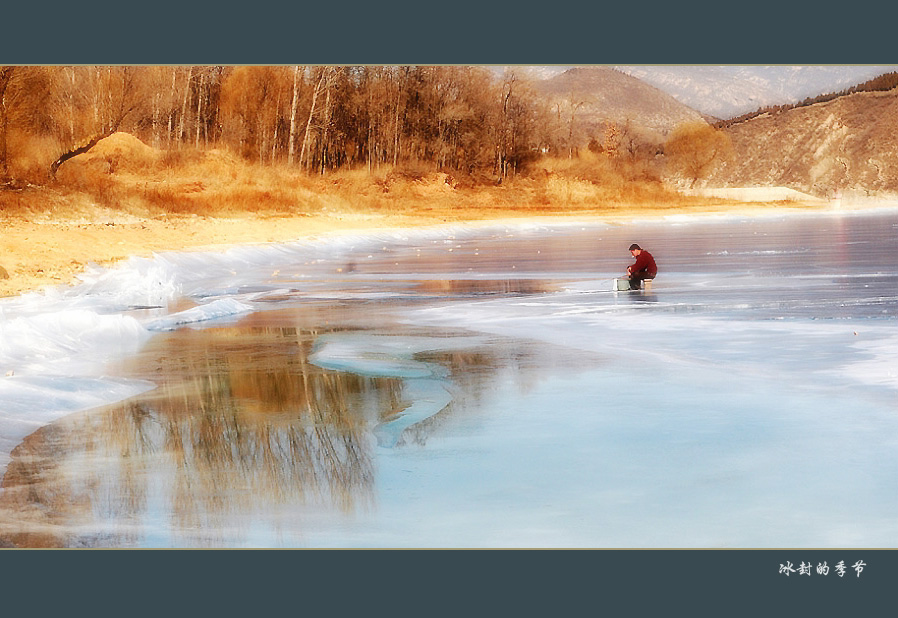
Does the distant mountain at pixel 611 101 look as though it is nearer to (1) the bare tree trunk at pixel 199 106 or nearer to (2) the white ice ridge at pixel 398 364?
(2) the white ice ridge at pixel 398 364

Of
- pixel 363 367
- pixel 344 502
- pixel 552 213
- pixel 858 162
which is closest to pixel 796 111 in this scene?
pixel 858 162

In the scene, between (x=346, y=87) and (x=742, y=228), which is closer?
(x=346, y=87)

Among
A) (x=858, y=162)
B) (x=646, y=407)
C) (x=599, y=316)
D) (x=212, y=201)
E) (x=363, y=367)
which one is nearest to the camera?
(x=646, y=407)

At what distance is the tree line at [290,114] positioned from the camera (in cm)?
1184

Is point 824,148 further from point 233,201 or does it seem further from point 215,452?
point 215,452

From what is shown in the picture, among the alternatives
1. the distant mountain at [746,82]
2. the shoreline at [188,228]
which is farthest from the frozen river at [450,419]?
the distant mountain at [746,82]

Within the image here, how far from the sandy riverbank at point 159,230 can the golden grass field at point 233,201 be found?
0.02 metres

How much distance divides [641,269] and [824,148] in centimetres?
234

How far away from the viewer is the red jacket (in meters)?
13.4

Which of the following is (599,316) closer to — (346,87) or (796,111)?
(796,111)

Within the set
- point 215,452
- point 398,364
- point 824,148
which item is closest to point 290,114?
point 398,364

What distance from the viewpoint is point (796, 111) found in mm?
11695

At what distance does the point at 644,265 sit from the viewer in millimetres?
13516

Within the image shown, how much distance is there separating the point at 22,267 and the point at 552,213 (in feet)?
21.5
